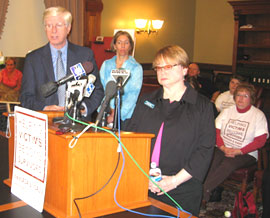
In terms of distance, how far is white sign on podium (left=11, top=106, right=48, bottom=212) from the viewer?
1.38m

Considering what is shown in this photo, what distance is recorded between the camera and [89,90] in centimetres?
148

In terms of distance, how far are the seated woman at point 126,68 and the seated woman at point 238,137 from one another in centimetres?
103

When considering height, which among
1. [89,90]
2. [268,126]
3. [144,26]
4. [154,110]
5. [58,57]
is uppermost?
[144,26]

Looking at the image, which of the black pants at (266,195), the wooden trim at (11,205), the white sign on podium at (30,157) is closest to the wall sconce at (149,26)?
the black pants at (266,195)

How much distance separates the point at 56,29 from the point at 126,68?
1.58 metres

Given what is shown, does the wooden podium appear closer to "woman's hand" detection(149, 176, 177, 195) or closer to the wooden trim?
the wooden trim

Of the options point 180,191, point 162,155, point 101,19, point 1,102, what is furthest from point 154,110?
point 101,19

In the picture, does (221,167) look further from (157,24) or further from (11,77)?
(157,24)

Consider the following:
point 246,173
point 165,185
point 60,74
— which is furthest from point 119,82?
point 246,173

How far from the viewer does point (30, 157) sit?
57.4 inches

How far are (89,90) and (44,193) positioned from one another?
16.9 inches

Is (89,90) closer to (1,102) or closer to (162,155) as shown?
(162,155)

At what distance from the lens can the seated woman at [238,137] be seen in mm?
3690

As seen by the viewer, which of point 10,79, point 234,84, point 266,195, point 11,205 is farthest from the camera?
point 10,79
